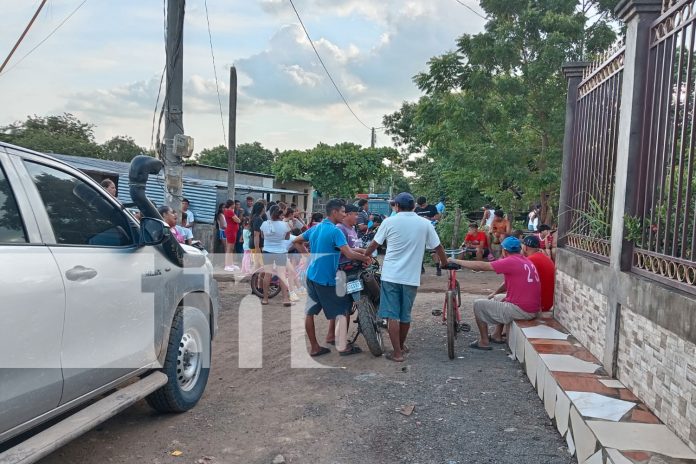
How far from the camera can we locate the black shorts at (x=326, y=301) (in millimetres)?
6062

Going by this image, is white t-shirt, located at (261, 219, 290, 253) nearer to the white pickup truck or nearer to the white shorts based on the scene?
the white shorts

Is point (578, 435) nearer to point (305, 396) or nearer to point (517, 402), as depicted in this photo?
point (517, 402)

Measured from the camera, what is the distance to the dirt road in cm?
376

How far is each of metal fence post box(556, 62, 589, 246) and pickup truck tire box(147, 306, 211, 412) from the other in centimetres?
425

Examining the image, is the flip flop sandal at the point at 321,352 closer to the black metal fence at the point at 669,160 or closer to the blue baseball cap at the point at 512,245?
the blue baseball cap at the point at 512,245

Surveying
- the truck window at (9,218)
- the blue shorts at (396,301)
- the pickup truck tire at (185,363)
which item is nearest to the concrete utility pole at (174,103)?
the blue shorts at (396,301)

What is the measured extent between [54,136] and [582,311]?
116 ft

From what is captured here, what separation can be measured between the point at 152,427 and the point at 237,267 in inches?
367

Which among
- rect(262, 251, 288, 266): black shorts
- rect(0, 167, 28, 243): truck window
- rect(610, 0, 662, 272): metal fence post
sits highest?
rect(610, 0, 662, 272): metal fence post

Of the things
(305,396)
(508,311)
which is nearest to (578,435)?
(305,396)

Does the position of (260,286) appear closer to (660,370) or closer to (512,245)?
(512,245)

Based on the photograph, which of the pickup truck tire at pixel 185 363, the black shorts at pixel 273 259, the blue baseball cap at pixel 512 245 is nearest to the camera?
the pickup truck tire at pixel 185 363

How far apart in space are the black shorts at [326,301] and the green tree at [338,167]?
79.6ft

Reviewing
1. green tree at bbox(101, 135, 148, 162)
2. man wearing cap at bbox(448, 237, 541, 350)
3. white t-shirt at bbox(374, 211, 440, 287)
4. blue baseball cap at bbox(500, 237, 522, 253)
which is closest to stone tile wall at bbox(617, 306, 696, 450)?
man wearing cap at bbox(448, 237, 541, 350)
